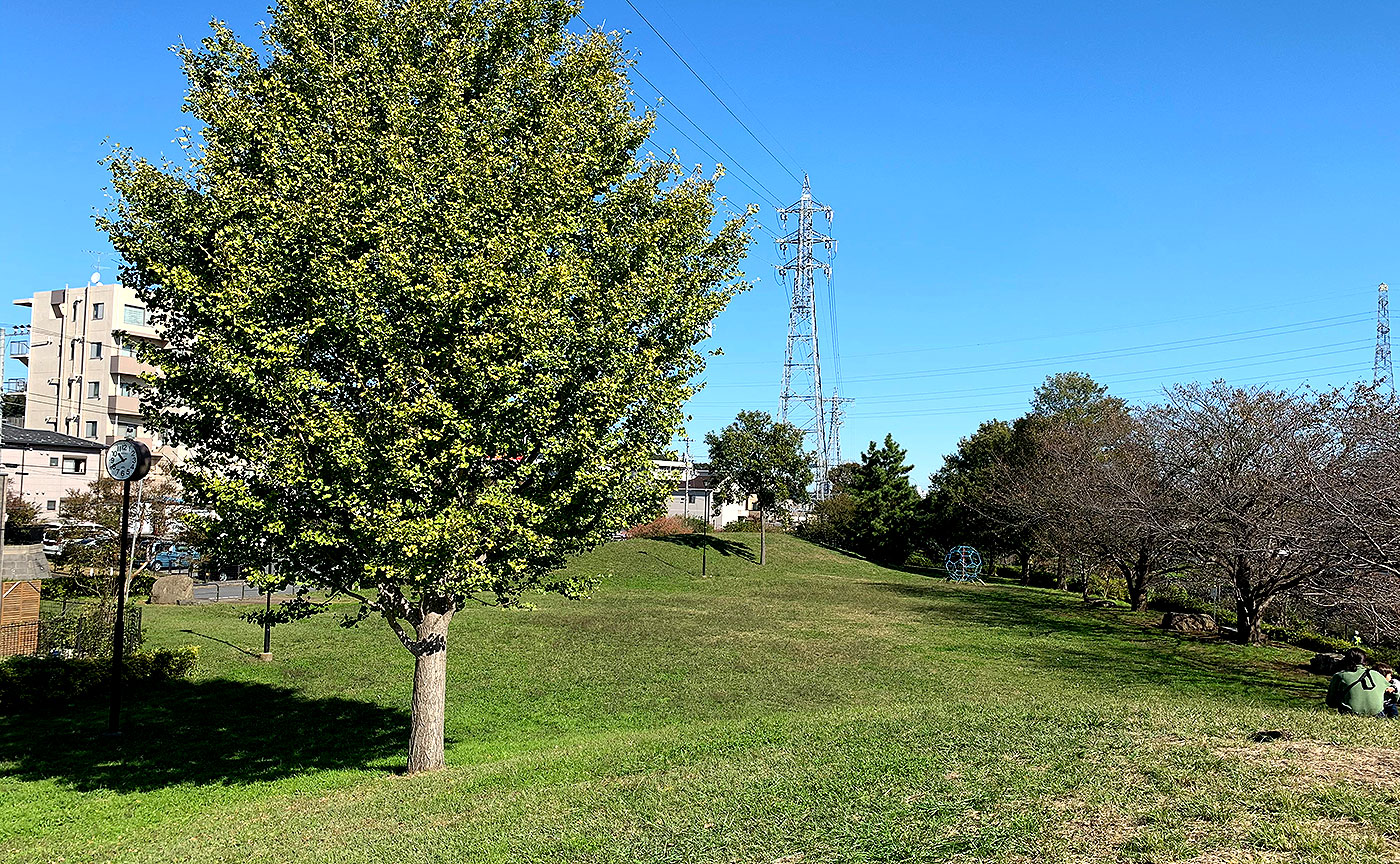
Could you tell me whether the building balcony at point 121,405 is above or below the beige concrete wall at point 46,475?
Answer: above

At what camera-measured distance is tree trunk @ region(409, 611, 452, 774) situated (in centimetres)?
1162

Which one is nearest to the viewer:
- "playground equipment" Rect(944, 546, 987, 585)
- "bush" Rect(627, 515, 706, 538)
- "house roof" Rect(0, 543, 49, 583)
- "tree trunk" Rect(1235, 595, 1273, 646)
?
"tree trunk" Rect(1235, 595, 1273, 646)

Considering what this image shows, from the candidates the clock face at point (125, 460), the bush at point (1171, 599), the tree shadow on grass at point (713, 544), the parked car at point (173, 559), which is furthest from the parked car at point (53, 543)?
the bush at point (1171, 599)

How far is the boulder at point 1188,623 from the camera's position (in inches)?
1075

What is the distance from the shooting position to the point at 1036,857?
651 cm

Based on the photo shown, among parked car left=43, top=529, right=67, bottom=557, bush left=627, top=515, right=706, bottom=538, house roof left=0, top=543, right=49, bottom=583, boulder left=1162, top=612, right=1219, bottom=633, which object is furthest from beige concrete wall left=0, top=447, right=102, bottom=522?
boulder left=1162, top=612, right=1219, bottom=633

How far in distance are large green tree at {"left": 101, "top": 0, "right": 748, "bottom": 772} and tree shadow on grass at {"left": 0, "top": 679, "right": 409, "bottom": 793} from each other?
2703 mm

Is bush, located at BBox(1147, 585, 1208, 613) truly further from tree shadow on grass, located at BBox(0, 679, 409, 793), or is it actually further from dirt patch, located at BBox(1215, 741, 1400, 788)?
tree shadow on grass, located at BBox(0, 679, 409, 793)

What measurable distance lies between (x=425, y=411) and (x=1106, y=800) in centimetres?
772

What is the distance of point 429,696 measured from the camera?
11711mm

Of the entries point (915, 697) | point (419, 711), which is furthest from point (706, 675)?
point (419, 711)

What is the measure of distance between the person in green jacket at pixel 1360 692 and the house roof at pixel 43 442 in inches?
2121

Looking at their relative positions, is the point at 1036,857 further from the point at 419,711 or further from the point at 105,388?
the point at 105,388

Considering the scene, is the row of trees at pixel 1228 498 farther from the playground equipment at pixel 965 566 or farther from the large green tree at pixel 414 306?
the large green tree at pixel 414 306
